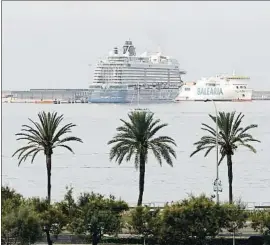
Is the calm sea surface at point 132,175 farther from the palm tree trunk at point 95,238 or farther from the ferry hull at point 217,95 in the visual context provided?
the ferry hull at point 217,95

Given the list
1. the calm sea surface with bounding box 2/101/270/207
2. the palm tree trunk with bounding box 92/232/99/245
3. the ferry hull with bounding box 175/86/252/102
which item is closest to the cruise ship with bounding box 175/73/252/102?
the ferry hull with bounding box 175/86/252/102

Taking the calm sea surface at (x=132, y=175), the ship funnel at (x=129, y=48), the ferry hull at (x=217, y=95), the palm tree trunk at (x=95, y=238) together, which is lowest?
the palm tree trunk at (x=95, y=238)

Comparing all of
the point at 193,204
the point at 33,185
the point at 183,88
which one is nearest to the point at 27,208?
the point at 193,204

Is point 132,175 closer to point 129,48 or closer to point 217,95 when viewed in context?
point 217,95

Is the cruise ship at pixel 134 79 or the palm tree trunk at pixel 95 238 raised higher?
the cruise ship at pixel 134 79

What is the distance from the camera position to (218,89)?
177 m

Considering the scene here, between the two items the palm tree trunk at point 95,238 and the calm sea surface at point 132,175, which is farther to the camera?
the calm sea surface at point 132,175

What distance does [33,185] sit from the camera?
52.2m

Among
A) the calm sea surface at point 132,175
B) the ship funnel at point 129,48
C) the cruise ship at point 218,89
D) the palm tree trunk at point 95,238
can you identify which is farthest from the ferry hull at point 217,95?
the palm tree trunk at point 95,238

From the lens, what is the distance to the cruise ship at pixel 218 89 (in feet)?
575

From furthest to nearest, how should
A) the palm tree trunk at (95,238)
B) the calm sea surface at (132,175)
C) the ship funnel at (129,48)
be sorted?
the ship funnel at (129,48) < the calm sea surface at (132,175) < the palm tree trunk at (95,238)

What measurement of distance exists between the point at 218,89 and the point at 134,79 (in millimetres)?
18006

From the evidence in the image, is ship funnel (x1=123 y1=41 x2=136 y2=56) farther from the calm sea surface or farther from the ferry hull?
the calm sea surface

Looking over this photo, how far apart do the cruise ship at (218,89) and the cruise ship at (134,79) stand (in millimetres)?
2652
